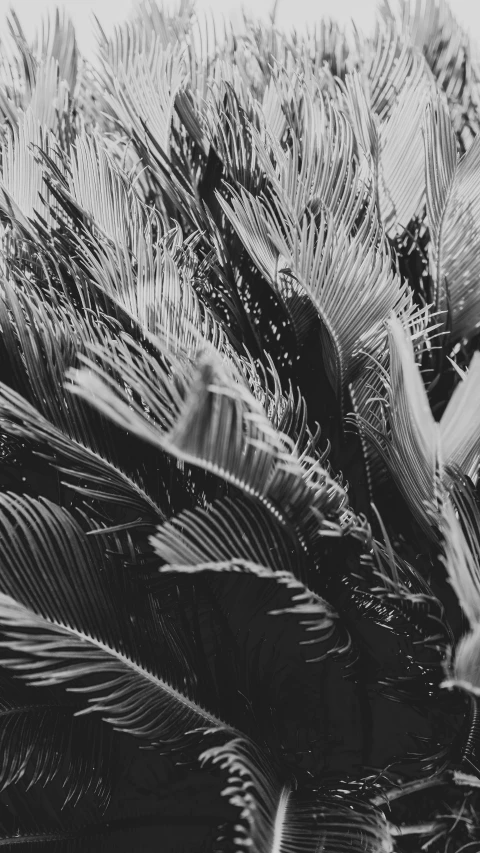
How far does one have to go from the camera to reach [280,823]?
0.82m

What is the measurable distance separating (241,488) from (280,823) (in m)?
0.41

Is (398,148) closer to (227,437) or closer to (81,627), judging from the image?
(227,437)

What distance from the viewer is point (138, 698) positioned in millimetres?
890

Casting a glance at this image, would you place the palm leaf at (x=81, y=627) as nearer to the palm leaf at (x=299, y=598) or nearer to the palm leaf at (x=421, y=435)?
the palm leaf at (x=299, y=598)

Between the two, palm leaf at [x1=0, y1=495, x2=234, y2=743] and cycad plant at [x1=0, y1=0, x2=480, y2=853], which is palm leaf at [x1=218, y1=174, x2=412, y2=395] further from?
palm leaf at [x1=0, y1=495, x2=234, y2=743]

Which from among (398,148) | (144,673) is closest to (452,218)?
(398,148)

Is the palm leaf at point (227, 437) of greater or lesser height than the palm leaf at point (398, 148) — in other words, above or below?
below

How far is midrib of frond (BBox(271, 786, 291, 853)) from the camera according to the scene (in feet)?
Answer: 2.57

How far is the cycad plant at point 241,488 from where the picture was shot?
0.82m

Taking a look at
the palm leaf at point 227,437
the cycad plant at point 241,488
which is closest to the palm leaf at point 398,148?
the cycad plant at point 241,488

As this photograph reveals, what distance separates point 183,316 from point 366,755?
720 millimetres

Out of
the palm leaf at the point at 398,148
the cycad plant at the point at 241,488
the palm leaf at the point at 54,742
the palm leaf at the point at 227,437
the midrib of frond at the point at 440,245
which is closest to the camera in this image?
the palm leaf at the point at 227,437

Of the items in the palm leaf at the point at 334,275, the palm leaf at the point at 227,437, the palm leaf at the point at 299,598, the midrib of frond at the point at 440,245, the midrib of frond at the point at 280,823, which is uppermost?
the midrib of frond at the point at 440,245

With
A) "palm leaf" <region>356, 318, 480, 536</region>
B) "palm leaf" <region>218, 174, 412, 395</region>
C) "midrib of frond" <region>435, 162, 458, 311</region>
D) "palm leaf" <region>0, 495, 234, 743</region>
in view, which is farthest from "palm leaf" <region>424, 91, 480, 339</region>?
"palm leaf" <region>0, 495, 234, 743</region>
